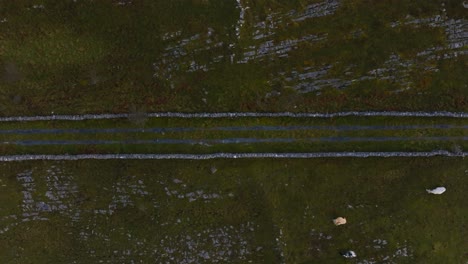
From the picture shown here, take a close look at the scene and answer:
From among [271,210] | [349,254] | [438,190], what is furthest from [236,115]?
[438,190]

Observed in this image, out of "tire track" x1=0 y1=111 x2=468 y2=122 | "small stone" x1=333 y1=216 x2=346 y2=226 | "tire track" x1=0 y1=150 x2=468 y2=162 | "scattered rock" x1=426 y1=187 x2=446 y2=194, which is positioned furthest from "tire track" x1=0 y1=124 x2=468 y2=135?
"small stone" x1=333 y1=216 x2=346 y2=226

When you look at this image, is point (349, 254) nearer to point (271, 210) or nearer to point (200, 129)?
point (271, 210)

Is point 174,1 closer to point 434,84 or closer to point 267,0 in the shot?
point 267,0

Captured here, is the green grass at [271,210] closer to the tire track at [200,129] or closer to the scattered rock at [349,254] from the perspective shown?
the scattered rock at [349,254]

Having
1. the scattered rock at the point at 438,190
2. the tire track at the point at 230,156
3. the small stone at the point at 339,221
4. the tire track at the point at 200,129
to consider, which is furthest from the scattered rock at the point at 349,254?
the tire track at the point at 200,129

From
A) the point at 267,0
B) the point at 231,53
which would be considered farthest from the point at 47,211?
the point at 267,0

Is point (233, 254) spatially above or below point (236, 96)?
below

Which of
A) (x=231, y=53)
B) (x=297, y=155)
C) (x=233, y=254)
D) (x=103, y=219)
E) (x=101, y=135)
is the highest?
(x=231, y=53)

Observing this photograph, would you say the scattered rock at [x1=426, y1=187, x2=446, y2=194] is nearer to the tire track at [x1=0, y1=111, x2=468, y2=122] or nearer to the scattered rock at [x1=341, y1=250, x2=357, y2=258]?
the tire track at [x1=0, y1=111, x2=468, y2=122]
